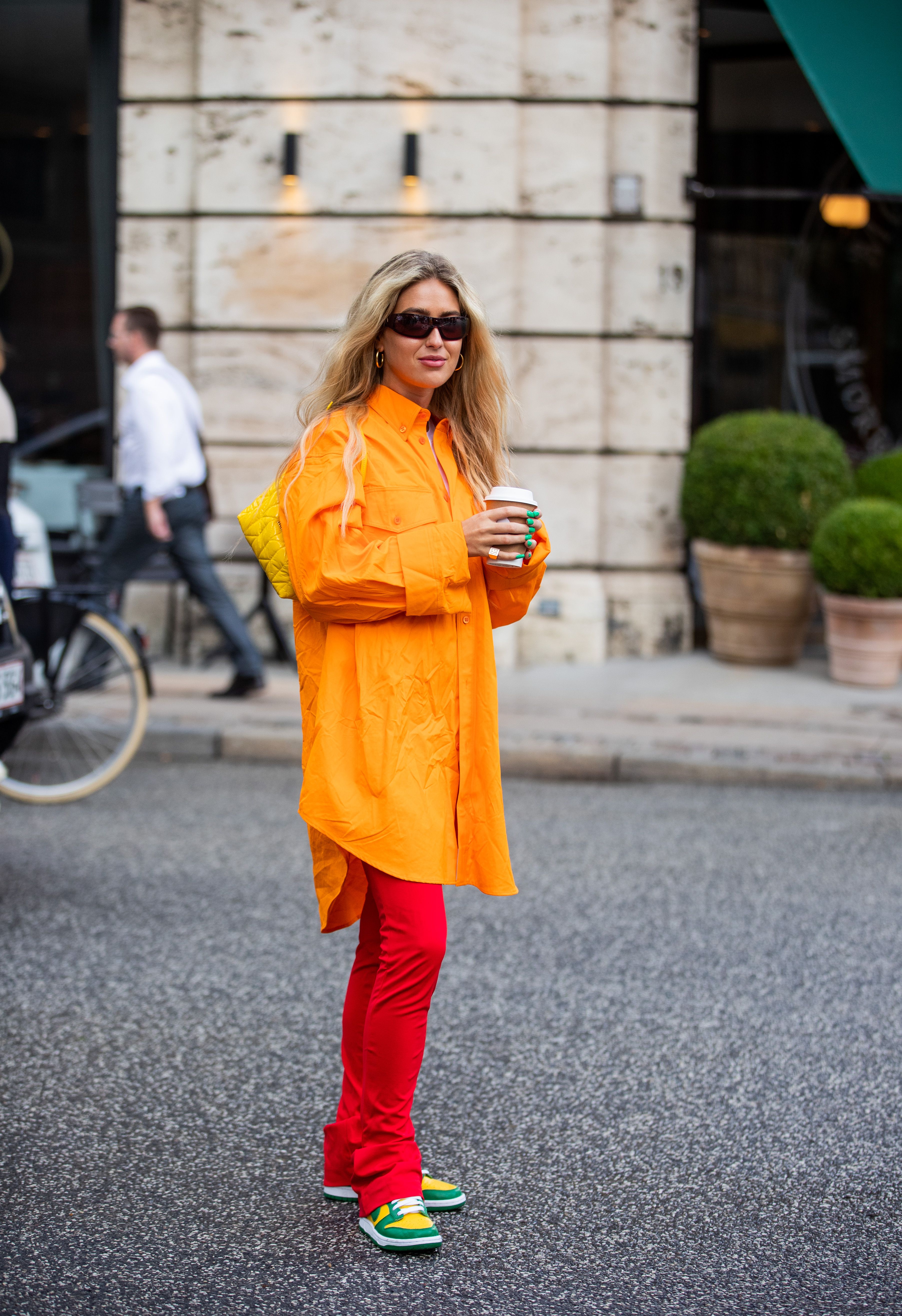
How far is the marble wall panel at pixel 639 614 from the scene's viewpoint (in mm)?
9398

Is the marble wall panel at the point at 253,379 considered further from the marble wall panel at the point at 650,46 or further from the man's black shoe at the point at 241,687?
the marble wall panel at the point at 650,46

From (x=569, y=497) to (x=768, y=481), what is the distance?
1350mm

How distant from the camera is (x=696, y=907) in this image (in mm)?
4867

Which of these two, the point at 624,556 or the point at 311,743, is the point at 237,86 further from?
the point at 311,743

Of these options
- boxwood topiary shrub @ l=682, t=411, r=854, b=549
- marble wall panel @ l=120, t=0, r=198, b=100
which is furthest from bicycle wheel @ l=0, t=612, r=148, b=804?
marble wall panel @ l=120, t=0, r=198, b=100

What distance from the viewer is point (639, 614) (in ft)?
30.8

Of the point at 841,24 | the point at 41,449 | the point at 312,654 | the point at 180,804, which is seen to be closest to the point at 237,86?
the point at 41,449

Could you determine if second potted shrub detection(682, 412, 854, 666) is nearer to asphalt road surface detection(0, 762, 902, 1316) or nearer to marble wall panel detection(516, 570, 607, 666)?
marble wall panel detection(516, 570, 607, 666)

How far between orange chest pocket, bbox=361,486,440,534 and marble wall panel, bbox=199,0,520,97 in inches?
275

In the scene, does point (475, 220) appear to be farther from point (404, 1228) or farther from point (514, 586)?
point (404, 1228)

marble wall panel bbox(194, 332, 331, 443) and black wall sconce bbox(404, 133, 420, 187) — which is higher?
black wall sconce bbox(404, 133, 420, 187)

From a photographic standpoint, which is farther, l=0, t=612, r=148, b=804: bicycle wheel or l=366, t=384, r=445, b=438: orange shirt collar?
l=0, t=612, r=148, b=804: bicycle wheel

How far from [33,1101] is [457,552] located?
5.72 feet

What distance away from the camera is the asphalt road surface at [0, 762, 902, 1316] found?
2664 millimetres
